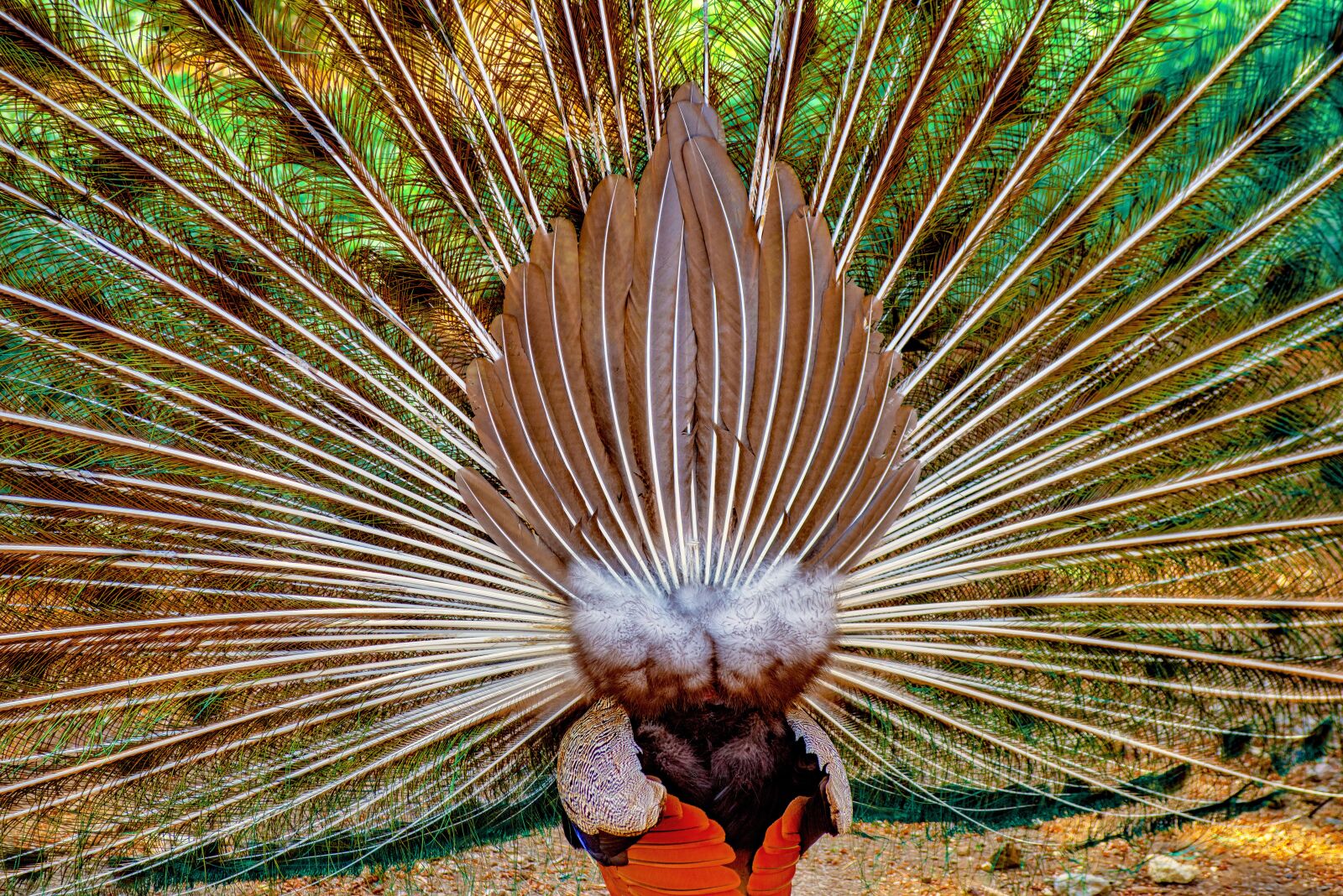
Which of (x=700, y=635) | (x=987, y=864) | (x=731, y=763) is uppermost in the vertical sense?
(x=700, y=635)

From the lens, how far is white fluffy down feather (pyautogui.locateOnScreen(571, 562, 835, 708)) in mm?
2518

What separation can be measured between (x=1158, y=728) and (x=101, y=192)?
348 cm

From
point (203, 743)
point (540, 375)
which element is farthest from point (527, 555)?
point (203, 743)

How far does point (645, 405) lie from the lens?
96.8 inches

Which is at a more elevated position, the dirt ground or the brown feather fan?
the brown feather fan

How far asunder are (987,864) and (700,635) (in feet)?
Result: 6.97

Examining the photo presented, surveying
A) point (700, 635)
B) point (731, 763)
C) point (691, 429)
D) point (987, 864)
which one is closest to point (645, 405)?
point (691, 429)

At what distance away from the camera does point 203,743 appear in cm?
282

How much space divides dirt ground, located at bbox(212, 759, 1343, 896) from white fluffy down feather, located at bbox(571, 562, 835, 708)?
1371 millimetres

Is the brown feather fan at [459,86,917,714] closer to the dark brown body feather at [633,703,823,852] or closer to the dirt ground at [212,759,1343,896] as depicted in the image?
the dark brown body feather at [633,703,823,852]

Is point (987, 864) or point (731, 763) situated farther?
point (987, 864)

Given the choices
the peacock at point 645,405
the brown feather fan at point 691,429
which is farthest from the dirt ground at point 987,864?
the brown feather fan at point 691,429

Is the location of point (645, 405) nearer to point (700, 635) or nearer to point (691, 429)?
point (691, 429)

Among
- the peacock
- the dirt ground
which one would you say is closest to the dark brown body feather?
the peacock
